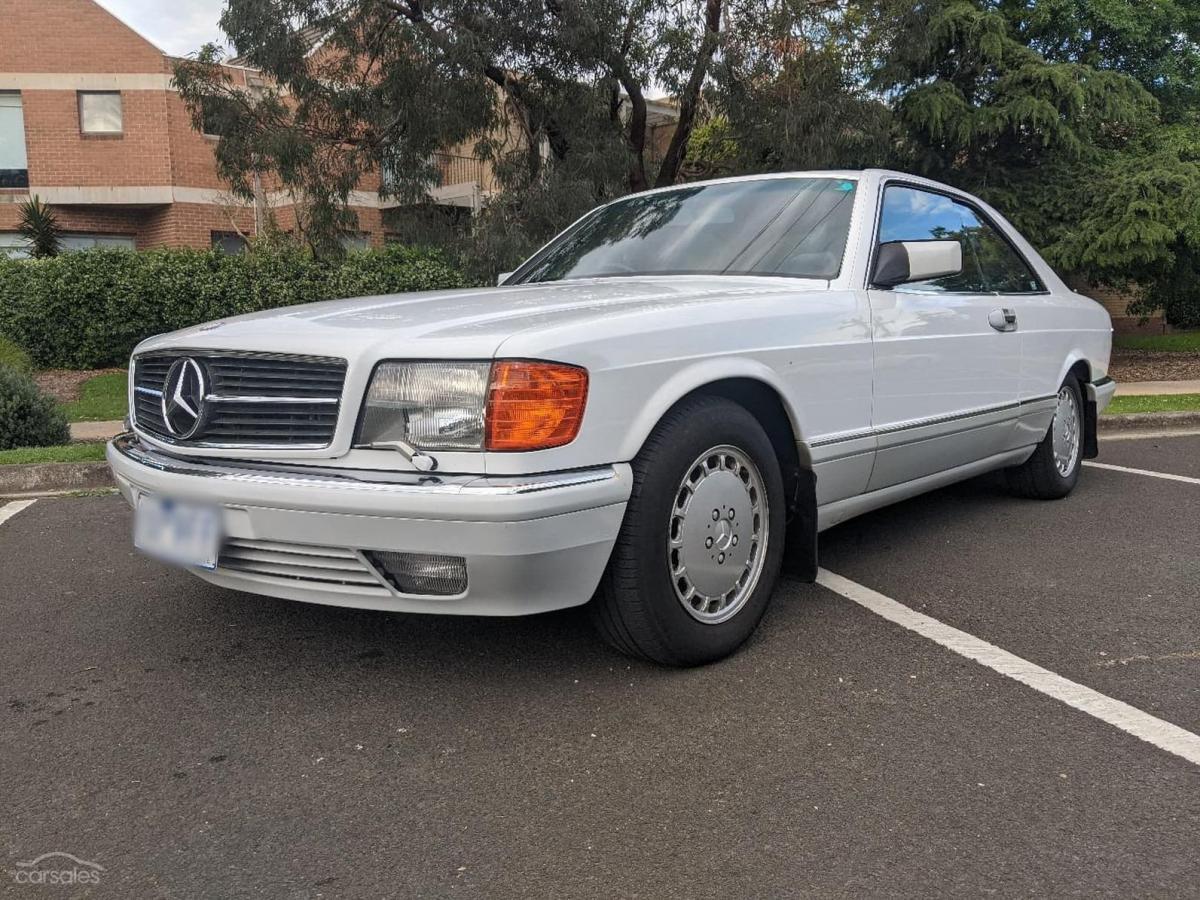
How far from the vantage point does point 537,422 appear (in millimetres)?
2580

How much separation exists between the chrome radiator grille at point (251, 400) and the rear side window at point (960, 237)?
7.49 feet

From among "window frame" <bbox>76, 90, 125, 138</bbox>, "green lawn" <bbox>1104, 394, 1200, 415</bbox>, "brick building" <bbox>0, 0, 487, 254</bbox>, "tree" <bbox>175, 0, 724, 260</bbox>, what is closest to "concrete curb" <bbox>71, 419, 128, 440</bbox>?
"tree" <bbox>175, 0, 724, 260</bbox>

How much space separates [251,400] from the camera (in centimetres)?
285

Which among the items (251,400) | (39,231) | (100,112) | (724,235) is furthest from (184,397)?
(100,112)

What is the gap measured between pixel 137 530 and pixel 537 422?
1.43m

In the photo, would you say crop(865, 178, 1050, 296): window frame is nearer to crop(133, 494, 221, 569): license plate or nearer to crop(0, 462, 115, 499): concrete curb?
crop(133, 494, 221, 569): license plate

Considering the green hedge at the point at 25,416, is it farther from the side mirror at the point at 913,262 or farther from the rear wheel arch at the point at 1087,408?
the rear wheel arch at the point at 1087,408

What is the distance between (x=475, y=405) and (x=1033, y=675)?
1.82 meters

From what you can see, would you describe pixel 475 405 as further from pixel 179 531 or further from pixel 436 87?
pixel 436 87

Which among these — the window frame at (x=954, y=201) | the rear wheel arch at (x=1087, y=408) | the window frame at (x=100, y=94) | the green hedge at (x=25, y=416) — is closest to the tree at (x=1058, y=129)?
the rear wheel arch at (x=1087, y=408)

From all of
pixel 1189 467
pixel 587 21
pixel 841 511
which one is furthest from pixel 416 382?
pixel 587 21

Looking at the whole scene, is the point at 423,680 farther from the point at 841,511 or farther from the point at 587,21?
the point at 587,21

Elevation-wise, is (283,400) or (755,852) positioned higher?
(283,400)

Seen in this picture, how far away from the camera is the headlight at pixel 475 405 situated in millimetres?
2562
